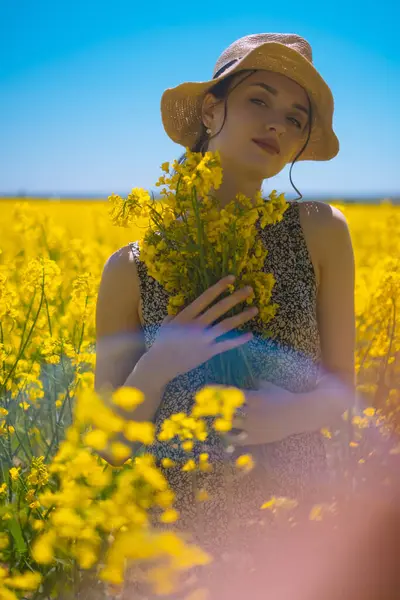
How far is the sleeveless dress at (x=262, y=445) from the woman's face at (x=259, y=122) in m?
0.18

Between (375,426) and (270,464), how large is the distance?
0.67 meters

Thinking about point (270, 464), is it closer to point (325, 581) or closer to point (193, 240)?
point (325, 581)

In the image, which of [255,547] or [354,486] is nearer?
[255,547]

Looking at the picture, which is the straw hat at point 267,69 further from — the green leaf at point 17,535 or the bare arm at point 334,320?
the green leaf at point 17,535

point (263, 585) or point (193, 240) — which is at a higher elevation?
point (193, 240)

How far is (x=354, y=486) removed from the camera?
5.32ft

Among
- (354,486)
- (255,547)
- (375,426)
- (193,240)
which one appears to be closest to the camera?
(193,240)

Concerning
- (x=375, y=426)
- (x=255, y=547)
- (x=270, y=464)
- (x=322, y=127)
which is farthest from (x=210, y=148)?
(x=375, y=426)

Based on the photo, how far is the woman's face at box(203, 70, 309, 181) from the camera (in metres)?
1.33

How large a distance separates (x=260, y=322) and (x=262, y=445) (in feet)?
0.92

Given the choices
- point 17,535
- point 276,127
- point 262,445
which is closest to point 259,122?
point 276,127

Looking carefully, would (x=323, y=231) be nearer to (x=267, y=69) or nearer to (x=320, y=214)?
(x=320, y=214)

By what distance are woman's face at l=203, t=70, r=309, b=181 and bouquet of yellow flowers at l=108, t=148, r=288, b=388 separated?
243 millimetres

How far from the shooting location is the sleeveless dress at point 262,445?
4.50 feet
